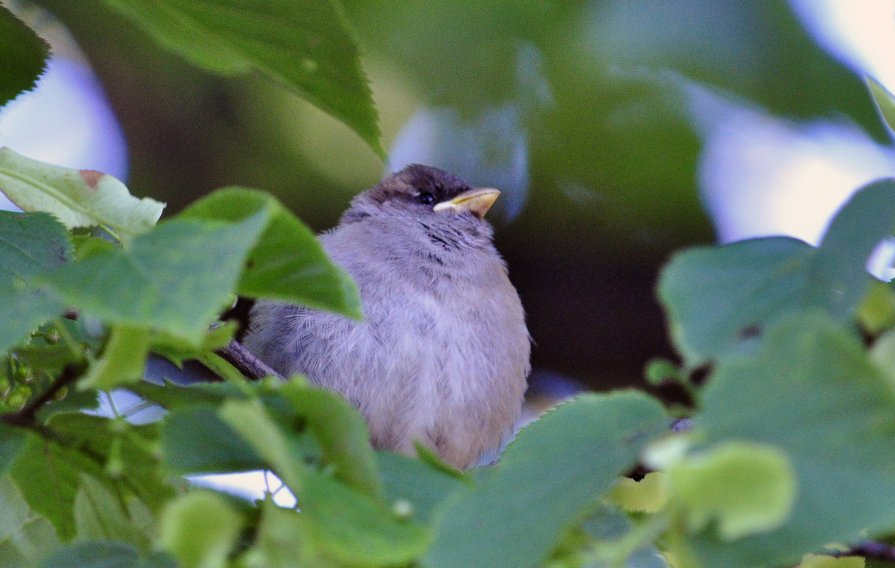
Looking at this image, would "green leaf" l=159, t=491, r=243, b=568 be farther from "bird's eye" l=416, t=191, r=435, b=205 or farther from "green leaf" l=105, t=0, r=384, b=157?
"bird's eye" l=416, t=191, r=435, b=205

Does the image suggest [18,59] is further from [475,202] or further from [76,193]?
[475,202]

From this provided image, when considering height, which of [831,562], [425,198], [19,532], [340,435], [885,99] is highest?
[885,99]

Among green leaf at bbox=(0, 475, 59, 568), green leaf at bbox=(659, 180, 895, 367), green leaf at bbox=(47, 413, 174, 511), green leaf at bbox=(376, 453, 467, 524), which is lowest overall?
green leaf at bbox=(0, 475, 59, 568)

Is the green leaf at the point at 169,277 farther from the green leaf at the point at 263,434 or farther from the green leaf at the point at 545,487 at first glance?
the green leaf at the point at 545,487

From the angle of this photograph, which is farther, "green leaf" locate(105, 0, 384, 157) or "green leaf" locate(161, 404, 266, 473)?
"green leaf" locate(105, 0, 384, 157)

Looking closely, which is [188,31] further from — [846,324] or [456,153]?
[456,153]

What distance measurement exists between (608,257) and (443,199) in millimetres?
974

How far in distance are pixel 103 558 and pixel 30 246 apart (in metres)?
0.45

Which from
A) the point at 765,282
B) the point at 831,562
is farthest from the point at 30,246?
the point at 831,562

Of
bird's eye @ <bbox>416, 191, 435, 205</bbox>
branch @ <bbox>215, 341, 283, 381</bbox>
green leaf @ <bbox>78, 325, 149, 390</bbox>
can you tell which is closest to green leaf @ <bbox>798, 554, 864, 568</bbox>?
branch @ <bbox>215, 341, 283, 381</bbox>

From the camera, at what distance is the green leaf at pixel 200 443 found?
39.6 inches

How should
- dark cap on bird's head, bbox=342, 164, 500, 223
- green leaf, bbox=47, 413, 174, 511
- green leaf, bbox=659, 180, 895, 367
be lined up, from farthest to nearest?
dark cap on bird's head, bbox=342, 164, 500, 223 < green leaf, bbox=47, 413, 174, 511 < green leaf, bbox=659, 180, 895, 367

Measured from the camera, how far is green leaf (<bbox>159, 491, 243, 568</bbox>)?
0.83 metres

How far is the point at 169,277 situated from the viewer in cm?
94
